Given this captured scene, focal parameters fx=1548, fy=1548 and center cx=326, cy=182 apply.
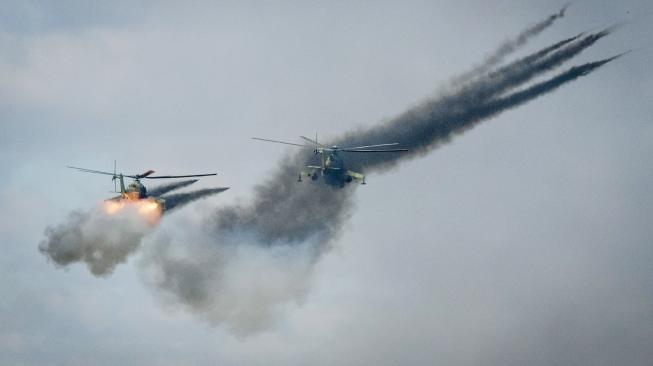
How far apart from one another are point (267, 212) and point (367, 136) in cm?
1748


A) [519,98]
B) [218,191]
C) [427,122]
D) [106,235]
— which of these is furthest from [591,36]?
[106,235]

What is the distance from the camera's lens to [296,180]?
19662cm

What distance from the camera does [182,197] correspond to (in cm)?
19575

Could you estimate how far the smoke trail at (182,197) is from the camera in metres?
194

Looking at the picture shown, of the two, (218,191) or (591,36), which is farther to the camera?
(218,191)

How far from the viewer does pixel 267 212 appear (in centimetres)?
19888

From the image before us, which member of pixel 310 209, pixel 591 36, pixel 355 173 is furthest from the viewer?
pixel 310 209

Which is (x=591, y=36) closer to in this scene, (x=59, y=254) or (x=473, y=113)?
(x=473, y=113)

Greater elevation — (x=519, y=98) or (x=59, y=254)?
(x=519, y=98)

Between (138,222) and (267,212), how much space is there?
655 inches

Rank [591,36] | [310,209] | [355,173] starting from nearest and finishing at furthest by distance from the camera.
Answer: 1. [591,36]
2. [355,173]
3. [310,209]

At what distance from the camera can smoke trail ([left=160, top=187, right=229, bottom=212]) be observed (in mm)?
194375

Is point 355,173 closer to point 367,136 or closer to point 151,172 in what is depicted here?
point 367,136

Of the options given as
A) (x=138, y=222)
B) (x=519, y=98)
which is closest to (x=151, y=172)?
(x=138, y=222)
